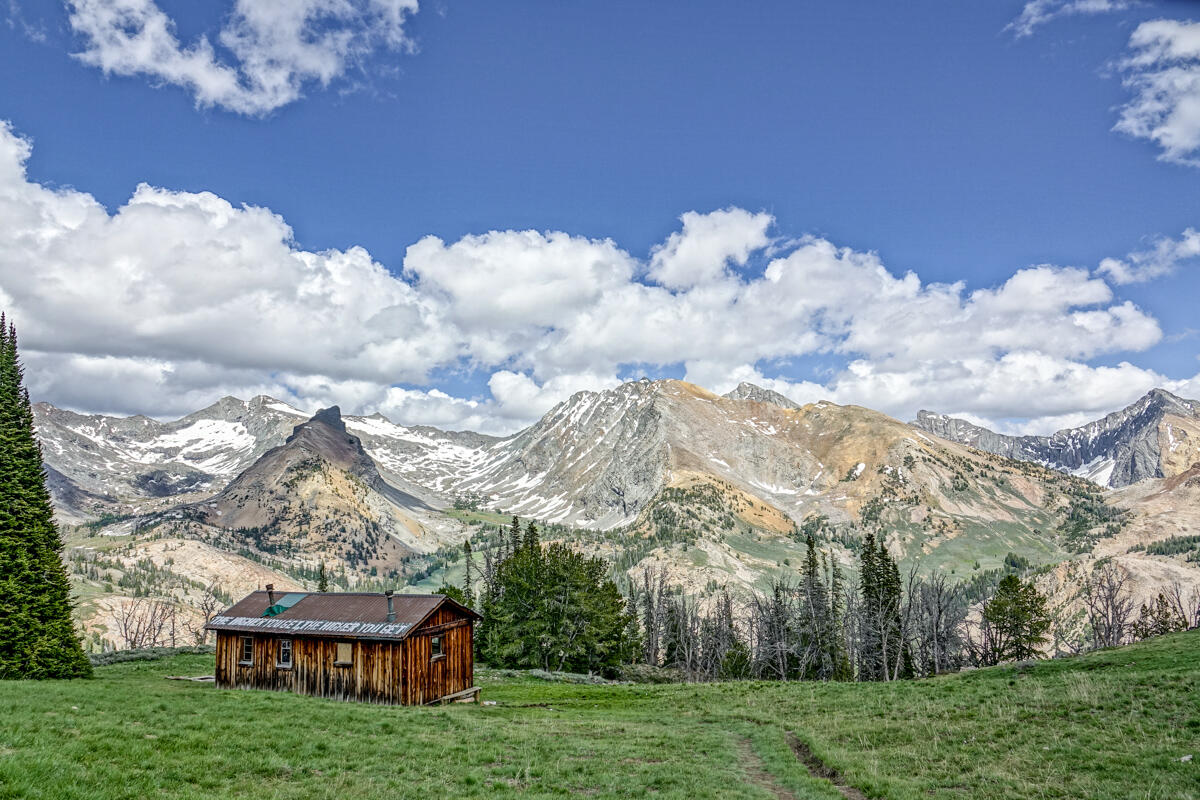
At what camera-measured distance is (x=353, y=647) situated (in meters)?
38.6

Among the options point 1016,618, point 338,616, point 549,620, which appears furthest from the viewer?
point 1016,618

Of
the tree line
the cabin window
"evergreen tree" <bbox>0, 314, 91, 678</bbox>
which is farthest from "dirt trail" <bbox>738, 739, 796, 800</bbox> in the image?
the tree line

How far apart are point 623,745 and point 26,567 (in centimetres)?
3667

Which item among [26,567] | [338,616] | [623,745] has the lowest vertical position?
[623,745]

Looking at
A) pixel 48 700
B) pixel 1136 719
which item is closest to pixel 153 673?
pixel 48 700

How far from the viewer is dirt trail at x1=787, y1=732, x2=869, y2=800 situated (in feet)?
62.3

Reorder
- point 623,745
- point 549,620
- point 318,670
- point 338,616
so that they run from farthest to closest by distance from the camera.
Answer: point 549,620 → point 338,616 → point 318,670 → point 623,745

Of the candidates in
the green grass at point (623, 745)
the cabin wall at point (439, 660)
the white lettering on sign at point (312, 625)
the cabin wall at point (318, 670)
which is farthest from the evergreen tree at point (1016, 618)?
the white lettering on sign at point (312, 625)

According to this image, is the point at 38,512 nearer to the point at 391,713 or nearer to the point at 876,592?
the point at 391,713

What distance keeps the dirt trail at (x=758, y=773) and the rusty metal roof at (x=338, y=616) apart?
67.1 ft

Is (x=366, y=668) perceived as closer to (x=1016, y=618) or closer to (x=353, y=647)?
(x=353, y=647)

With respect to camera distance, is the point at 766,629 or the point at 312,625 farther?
the point at 766,629

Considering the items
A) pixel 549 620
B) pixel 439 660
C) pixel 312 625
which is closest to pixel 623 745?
pixel 439 660

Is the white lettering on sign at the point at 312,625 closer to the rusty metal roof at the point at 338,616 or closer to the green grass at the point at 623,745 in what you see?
the rusty metal roof at the point at 338,616
